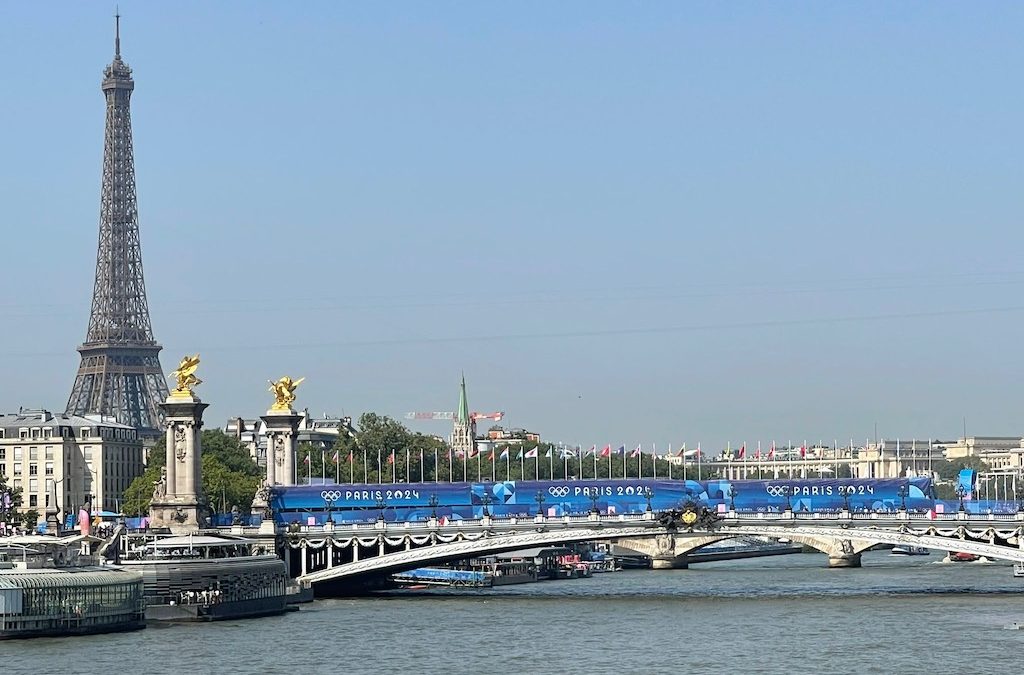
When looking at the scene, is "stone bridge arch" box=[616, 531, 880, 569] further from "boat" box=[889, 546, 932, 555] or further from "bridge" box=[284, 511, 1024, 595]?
"bridge" box=[284, 511, 1024, 595]

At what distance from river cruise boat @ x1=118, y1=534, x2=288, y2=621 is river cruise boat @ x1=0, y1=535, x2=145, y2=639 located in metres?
2.36

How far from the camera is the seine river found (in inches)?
2783

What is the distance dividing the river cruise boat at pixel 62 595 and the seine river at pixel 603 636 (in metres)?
1.05

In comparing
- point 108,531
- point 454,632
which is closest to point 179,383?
point 108,531

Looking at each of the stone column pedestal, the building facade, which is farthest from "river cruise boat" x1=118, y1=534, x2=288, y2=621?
the building facade

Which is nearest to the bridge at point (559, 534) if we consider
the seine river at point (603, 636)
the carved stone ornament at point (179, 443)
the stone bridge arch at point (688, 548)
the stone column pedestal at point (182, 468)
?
the seine river at point (603, 636)

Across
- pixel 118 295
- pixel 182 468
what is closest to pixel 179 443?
pixel 182 468

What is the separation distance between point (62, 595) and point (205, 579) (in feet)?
29.0

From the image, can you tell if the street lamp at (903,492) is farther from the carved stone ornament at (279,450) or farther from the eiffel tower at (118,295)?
the eiffel tower at (118,295)

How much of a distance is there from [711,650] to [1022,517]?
972 inches

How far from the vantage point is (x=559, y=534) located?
96.0m

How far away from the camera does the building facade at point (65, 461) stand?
17175 cm

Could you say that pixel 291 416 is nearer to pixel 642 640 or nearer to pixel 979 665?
pixel 642 640

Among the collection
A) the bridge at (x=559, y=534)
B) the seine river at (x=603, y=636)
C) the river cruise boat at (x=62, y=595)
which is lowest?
the seine river at (x=603, y=636)
